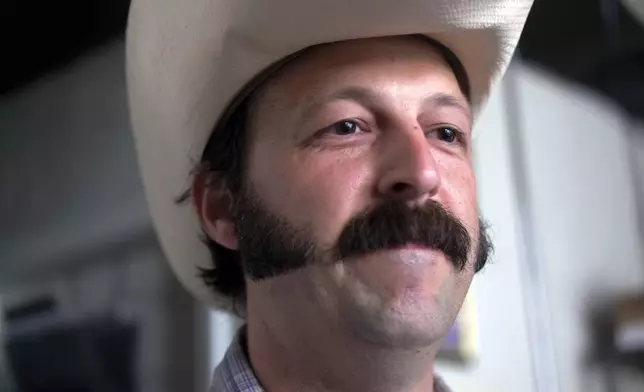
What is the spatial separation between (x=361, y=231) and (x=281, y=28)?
0.64 ft

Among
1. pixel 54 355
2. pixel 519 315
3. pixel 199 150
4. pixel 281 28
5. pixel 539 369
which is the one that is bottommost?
pixel 539 369

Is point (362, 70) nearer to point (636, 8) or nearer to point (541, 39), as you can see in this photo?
point (541, 39)

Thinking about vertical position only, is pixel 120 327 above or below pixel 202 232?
below

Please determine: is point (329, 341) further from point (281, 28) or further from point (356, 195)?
point (281, 28)

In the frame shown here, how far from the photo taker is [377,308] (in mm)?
545

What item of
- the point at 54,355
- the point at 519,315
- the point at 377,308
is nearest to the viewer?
the point at 377,308

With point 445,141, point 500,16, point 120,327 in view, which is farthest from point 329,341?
point 120,327

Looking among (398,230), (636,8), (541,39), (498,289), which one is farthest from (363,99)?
(636,8)

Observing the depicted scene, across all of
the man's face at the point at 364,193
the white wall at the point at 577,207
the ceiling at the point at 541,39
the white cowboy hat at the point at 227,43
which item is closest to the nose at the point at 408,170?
the man's face at the point at 364,193

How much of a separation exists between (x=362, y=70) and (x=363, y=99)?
0.09 feet

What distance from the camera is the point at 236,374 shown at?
67 cm

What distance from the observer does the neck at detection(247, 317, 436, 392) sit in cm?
57

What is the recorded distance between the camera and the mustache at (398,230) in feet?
1.82

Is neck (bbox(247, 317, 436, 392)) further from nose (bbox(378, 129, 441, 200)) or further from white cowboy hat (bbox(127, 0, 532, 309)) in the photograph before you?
white cowboy hat (bbox(127, 0, 532, 309))
